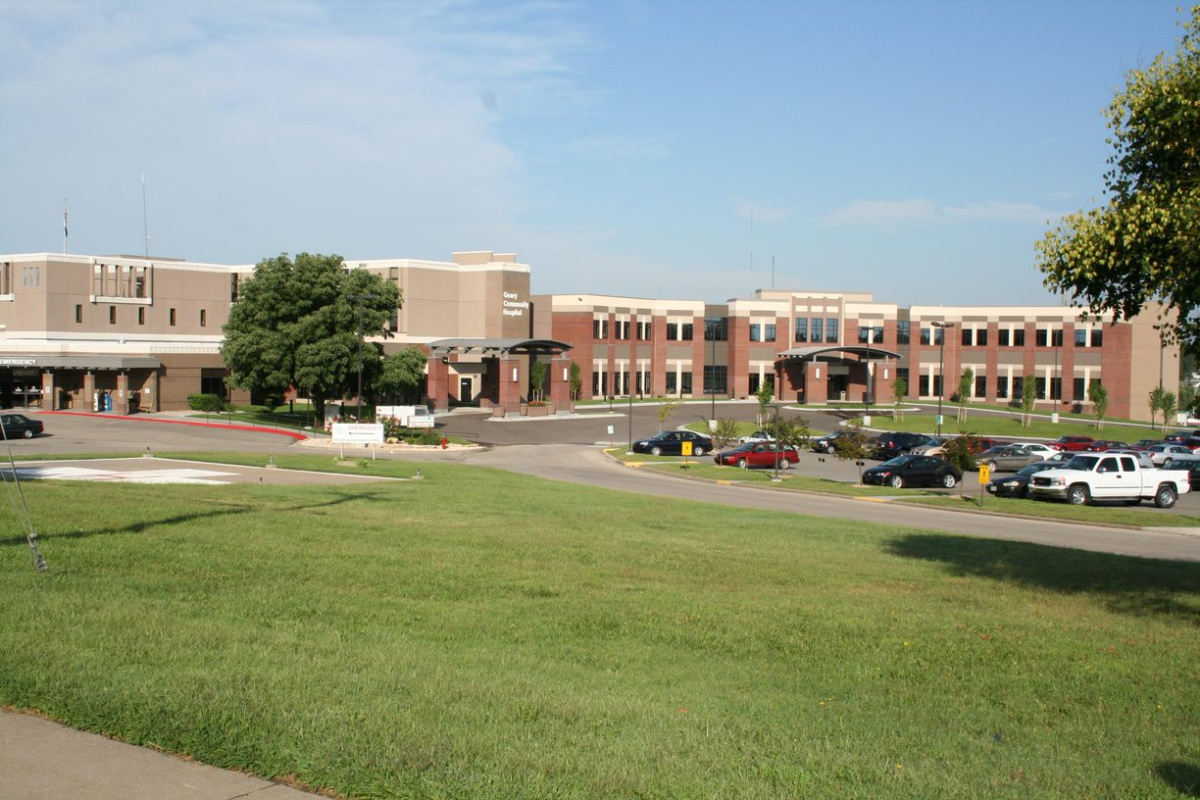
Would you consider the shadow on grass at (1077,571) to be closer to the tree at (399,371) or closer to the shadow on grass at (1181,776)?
the shadow on grass at (1181,776)

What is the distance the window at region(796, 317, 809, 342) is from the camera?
363ft

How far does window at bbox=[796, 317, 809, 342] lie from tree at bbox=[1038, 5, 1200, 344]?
315ft

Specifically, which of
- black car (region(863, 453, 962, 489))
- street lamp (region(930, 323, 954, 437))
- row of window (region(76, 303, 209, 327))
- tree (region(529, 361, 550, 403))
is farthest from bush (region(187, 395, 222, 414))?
street lamp (region(930, 323, 954, 437))

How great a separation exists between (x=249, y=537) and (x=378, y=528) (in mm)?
2748

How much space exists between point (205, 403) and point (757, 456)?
41789mm

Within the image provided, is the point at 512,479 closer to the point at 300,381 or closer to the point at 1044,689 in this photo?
the point at 1044,689

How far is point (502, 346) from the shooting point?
283 ft

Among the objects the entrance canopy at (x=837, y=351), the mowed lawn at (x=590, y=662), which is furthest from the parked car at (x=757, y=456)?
the entrance canopy at (x=837, y=351)

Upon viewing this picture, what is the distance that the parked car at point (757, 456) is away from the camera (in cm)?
5162

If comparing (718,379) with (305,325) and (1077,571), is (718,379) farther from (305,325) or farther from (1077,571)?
(1077,571)

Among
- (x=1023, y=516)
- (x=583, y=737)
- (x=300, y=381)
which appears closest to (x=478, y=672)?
(x=583, y=737)

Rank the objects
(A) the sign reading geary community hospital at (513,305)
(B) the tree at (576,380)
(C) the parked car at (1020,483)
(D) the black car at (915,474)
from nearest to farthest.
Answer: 1. (C) the parked car at (1020,483)
2. (D) the black car at (915,474)
3. (A) the sign reading geary community hospital at (513,305)
4. (B) the tree at (576,380)

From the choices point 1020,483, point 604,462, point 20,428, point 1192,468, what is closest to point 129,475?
point 20,428

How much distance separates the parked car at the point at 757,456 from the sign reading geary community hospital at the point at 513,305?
47843mm
